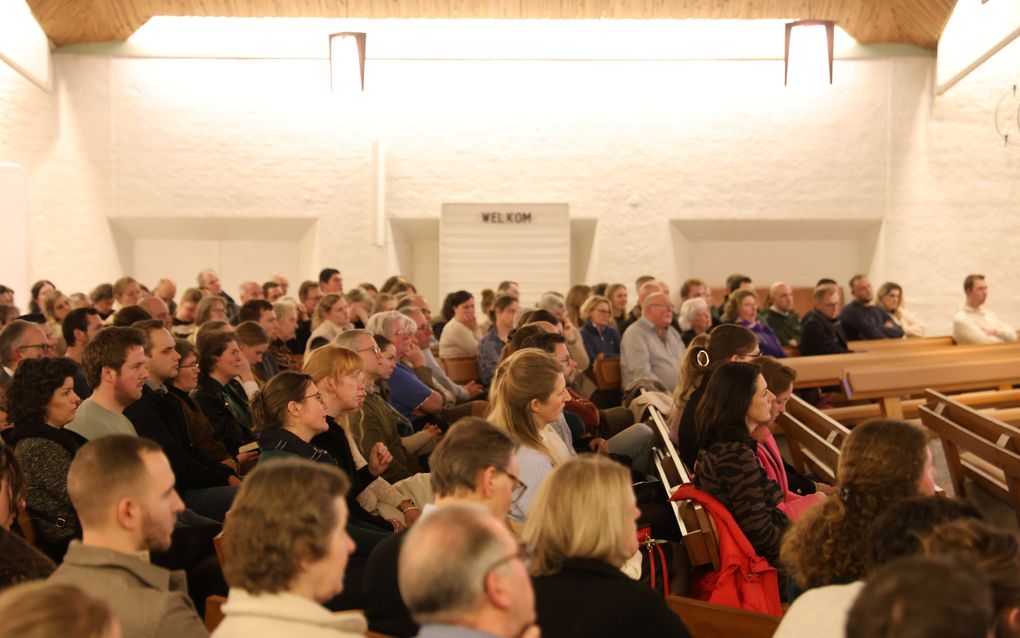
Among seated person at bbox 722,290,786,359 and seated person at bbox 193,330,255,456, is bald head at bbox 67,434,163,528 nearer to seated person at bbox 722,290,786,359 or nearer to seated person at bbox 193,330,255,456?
seated person at bbox 193,330,255,456

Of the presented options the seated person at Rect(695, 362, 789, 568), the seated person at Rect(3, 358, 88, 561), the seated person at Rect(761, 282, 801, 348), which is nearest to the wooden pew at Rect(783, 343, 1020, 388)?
the seated person at Rect(761, 282, 801, 348)

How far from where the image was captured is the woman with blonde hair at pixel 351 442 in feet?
16.3

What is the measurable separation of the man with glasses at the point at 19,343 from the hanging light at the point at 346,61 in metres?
7.54

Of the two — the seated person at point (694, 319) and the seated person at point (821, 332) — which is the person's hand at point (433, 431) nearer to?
the seated person at point (694, 319)

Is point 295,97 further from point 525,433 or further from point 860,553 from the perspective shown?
point 860,553

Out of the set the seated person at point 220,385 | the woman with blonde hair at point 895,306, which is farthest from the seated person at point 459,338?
the woman with blonde hair at point 895,306

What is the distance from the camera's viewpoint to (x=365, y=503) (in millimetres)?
5121

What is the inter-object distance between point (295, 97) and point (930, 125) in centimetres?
806

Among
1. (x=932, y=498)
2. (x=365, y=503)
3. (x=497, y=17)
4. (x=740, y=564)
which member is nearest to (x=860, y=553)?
(x=932, y=498)

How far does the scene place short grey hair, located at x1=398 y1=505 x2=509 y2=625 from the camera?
2072mm

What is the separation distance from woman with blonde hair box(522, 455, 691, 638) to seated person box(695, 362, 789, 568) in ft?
4.92

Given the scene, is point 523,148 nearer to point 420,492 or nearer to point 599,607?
point 420,492

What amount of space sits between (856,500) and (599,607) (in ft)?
2.99

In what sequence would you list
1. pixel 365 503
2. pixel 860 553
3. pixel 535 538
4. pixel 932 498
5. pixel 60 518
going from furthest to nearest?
pixel 365 503, pixel 60 518, pixel 860 553, pixel 535 538, pixel 932 498
